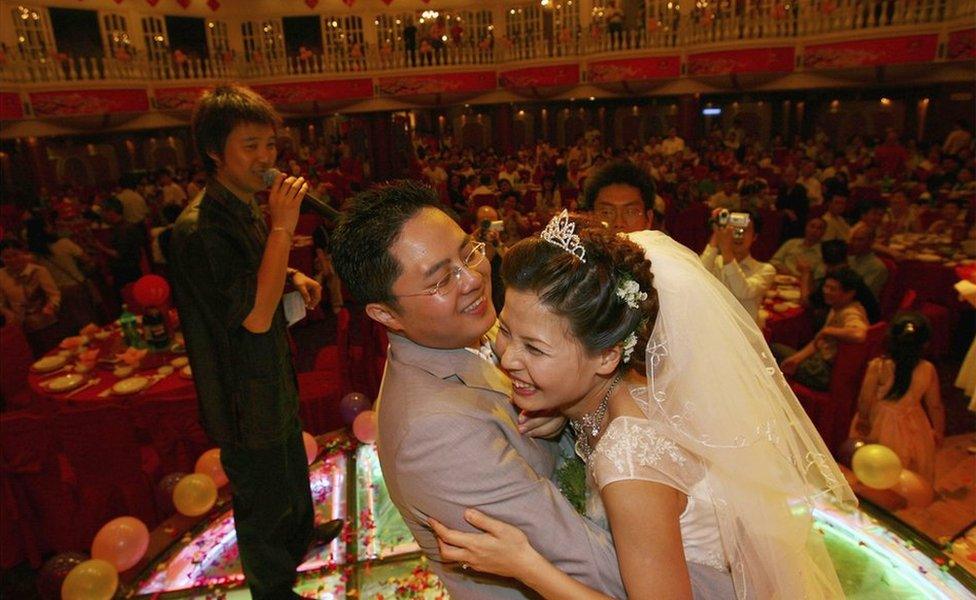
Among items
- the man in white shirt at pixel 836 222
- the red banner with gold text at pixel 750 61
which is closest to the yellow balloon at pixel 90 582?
the man in white shirt at pixel 836 222

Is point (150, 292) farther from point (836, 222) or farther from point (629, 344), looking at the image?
point (836, 222)

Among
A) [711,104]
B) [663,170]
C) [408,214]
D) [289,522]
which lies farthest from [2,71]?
[711,104]

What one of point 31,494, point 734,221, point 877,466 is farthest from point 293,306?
point 877,466

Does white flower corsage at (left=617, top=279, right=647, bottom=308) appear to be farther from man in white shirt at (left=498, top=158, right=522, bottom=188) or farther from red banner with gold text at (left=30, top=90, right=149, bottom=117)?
red banner with gold text at (left=30, top=90, right=149, bottom=117)

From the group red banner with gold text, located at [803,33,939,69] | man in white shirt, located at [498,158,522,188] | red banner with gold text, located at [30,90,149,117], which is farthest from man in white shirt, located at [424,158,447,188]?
red banner with gold text, located at [803,33,939,69]

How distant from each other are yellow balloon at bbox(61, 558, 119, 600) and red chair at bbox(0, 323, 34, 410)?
2.13 metres

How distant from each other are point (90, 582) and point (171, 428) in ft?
3.43

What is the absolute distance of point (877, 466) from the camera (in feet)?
9.48

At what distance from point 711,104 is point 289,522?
56.8 ft

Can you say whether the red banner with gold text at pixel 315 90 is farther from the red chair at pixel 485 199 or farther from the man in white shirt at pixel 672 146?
the red chair at pixel 485 199

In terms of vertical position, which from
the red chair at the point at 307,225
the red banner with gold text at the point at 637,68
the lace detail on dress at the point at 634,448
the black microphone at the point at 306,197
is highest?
the red banner with gold text at the point at 637,68

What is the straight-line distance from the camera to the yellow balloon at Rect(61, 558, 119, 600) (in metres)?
2.45

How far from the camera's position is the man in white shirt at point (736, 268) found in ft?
11.4

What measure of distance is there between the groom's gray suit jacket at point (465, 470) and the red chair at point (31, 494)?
2.59 m
